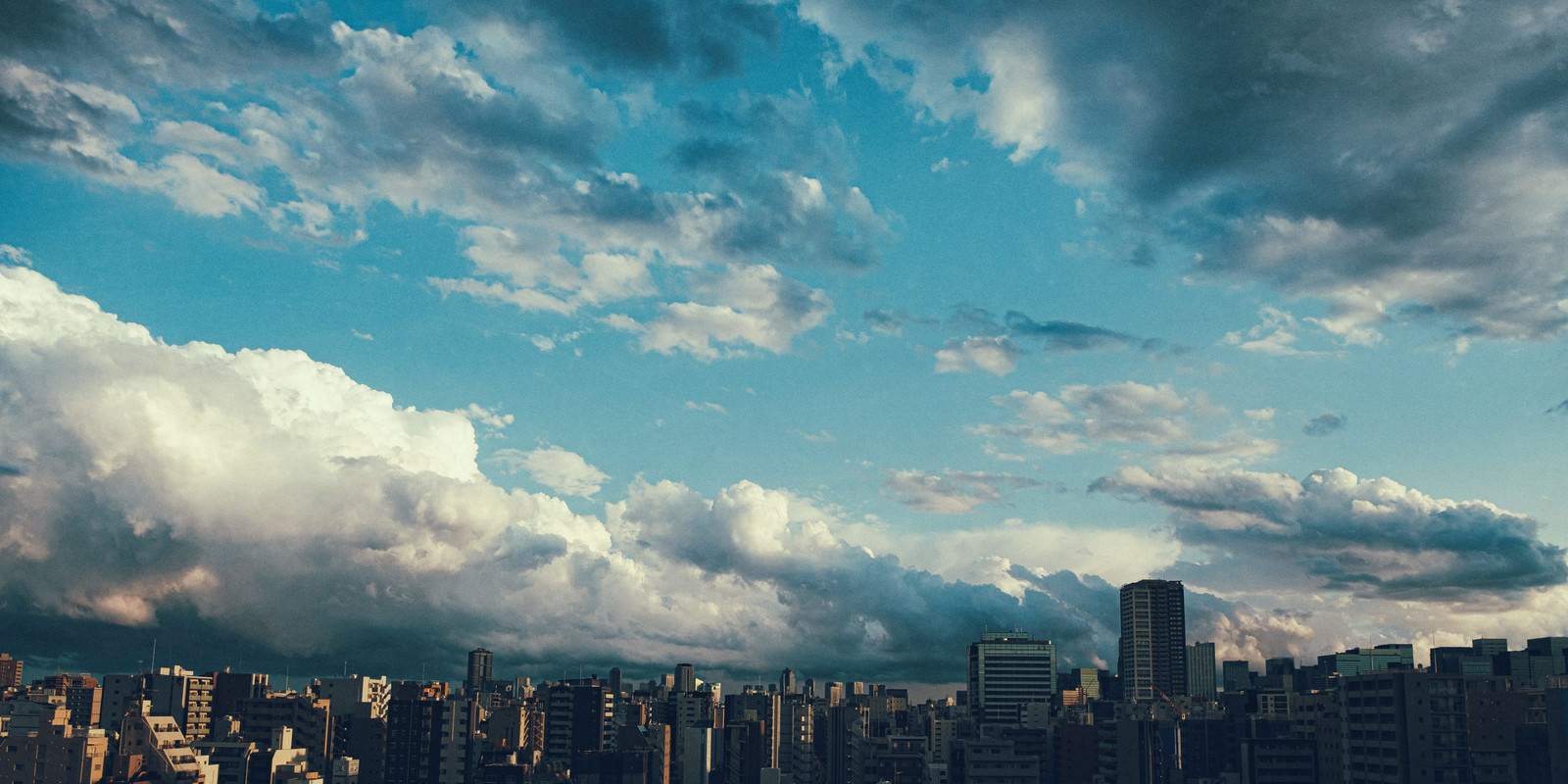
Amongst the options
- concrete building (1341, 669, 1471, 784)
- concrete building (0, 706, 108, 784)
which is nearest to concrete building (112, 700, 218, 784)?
concrete building (0, 706, 108, 784)

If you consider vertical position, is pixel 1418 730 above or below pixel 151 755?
above

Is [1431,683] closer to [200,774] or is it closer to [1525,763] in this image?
[1525,763]

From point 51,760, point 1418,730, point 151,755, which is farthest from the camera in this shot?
point 151,755

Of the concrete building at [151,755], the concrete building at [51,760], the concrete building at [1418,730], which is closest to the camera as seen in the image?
the concrete building at [1418,730]

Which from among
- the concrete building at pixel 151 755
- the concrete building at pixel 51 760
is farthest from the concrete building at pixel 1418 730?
the concrete building at pixel 51 760

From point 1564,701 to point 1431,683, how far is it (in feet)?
47.4

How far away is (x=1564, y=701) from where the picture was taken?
470 feet

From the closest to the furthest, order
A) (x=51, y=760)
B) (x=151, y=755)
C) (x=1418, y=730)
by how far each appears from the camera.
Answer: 1. (x=1418, y=730)
2. (x=51, y=760)
3. (x=151, y=755)

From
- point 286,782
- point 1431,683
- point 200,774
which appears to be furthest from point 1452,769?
point 200,774

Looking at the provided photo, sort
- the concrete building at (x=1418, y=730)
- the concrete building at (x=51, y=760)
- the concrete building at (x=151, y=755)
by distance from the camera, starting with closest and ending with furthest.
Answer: the concrete building at (x=1418, y=730)
the concrete building at (x=51, y=760)
the concrete building at (x=151, y=755)

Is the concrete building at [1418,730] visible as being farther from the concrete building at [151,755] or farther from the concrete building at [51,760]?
the concrete building at [51,760]

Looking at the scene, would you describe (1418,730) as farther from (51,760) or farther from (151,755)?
(51,760)

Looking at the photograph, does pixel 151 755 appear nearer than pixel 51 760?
No

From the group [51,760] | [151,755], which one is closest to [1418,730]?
[151,755]
